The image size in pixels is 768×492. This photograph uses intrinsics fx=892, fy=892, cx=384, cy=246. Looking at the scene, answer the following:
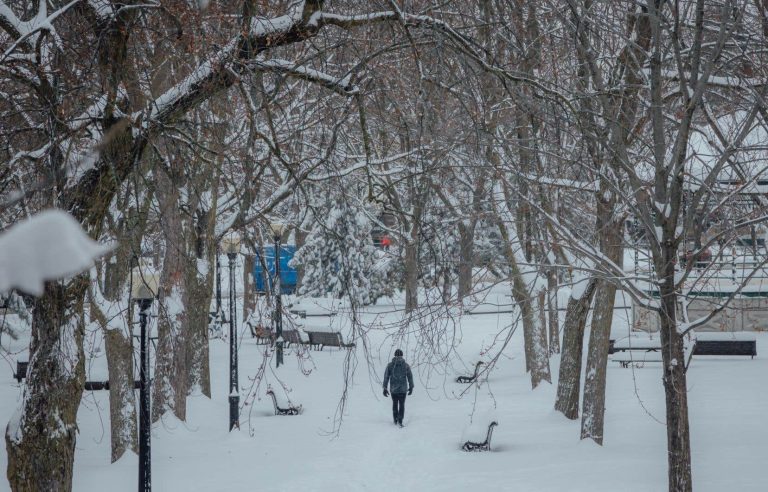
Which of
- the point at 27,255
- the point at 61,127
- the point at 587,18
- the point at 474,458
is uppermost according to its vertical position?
the point at 587,18

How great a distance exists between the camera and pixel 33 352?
7391 millimetres

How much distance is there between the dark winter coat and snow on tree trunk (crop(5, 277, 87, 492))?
9822mm

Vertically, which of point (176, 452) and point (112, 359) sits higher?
point (112, 359)

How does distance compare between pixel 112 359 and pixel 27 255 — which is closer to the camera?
pixel 27 255

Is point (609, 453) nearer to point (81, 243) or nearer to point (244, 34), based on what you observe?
point (244, 34)

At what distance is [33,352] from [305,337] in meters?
23.4

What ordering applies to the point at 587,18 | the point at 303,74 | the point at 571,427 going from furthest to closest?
the point at 571,427, the point at 587,18, the point at 303,74

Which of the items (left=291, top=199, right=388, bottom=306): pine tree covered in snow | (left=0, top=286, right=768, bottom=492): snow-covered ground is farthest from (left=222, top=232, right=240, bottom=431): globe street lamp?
(left=291, top=199, right=388, bottom=306): pine tree covered in snow

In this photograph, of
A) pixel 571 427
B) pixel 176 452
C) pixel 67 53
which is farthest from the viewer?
pixel 571 427

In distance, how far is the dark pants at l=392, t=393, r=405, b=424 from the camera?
17.1m

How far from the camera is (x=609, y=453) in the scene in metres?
13.6

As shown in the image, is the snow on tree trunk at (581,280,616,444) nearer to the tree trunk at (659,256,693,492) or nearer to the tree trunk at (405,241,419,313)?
the tree trunk at (405,241,419,313)

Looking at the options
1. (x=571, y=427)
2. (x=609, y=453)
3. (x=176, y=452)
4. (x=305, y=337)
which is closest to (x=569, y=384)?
(x=571, y=427)

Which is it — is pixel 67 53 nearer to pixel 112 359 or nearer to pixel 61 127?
pixel 61 127
